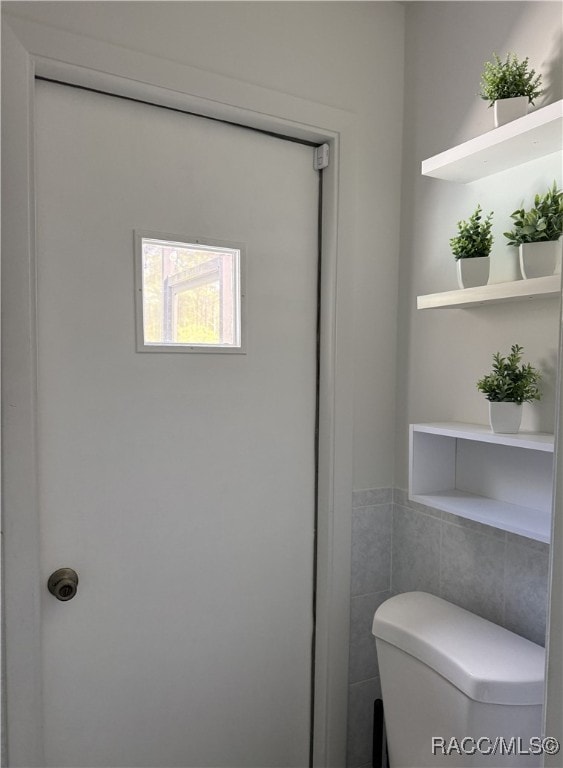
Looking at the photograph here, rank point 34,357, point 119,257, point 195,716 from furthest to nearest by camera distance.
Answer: point 195,716, point 119,257, point 34,357

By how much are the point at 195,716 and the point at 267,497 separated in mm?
554

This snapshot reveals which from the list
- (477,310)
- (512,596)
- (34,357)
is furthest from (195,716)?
(477,310)

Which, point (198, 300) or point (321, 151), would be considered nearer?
point (198, 300)

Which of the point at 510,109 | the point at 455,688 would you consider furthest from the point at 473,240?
the point at 455,688

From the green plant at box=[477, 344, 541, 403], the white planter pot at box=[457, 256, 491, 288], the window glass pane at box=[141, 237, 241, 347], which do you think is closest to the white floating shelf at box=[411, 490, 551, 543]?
the green plant at box=[477, 344, 541, 403]

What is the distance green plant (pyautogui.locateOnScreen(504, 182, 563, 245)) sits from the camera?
3.43 feet

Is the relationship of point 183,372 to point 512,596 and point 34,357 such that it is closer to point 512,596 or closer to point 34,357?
point 34,357

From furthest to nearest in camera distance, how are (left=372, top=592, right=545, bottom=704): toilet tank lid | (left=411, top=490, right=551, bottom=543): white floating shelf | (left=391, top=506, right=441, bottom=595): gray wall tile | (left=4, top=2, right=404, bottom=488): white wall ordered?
(left=391, top=506, right=441, bottom=595): gray wall tile → (left=4, top=2, right=404, bottom=488): white wall → (left=411, top=490, right=551, bottom=543): white floating shelf → (left=372, top=592, right=545, bottom=704): toilet tank lid

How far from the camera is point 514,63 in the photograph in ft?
3.58

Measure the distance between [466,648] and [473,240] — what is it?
865 millimetres

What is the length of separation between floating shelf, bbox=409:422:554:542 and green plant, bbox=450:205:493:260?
401 mm

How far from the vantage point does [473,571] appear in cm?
128

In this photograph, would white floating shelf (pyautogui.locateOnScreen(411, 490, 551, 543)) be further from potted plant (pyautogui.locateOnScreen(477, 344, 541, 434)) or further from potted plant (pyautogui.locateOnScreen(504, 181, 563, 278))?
potted plant (pyautogui.locateOnScreen(504, 181, 563, 278))

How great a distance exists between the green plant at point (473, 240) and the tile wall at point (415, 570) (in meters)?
0.64
